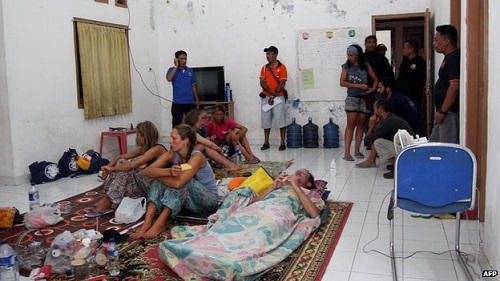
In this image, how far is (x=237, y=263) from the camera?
2701 millimetres

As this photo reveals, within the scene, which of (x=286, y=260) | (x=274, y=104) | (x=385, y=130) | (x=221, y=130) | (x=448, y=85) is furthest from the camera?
(x=274, y=104)

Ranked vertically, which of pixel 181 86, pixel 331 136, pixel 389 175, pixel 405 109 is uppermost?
pixel 181 86

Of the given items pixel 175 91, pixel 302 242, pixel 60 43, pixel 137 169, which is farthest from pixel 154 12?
pixel 302 242

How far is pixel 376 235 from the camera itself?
3.55 metres

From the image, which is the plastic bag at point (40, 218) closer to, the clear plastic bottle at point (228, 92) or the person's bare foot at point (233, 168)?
the person's bare foot at point (233, 168)

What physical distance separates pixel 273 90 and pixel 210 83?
1.22 m

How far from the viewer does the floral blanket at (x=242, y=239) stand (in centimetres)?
270

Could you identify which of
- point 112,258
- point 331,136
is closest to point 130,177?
point 112,258

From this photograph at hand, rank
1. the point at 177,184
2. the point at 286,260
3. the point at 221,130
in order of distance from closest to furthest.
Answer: the point at 286,260, the point at 177,184, the point at 221,130

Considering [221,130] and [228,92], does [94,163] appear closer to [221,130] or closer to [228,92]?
[221,130]

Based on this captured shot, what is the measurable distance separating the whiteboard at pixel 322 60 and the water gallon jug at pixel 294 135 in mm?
543

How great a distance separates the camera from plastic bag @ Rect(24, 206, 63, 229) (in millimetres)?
3910

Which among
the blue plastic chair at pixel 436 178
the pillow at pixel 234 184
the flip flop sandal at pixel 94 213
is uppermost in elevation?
the blue plastic chair at pixel 436 178

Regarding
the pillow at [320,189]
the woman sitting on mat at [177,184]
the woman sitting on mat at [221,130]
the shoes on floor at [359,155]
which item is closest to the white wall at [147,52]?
the shoes on floor at [359,155]
